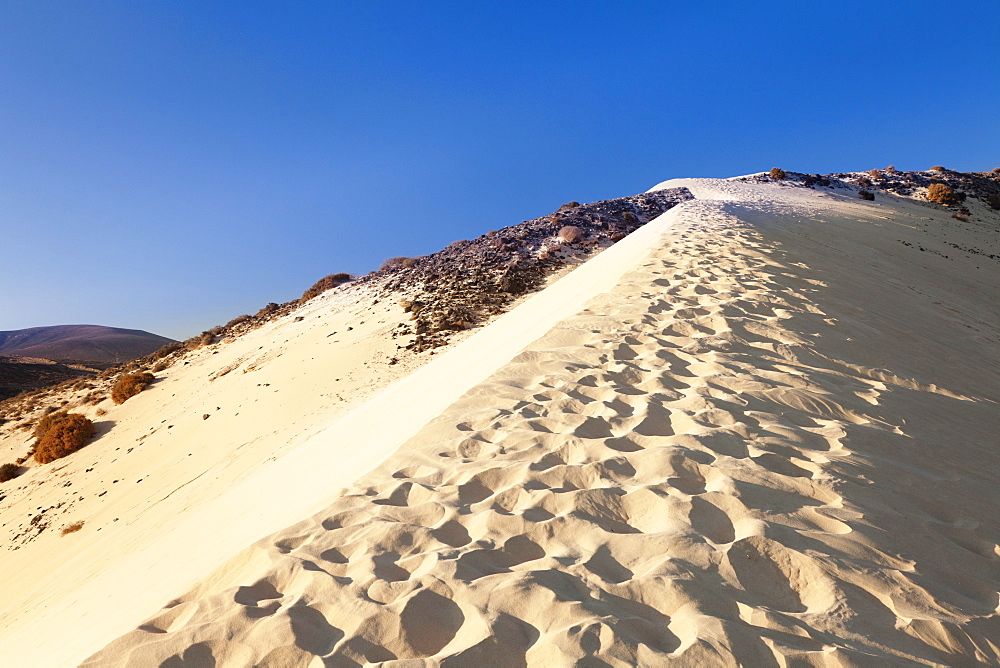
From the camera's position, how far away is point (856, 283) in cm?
776

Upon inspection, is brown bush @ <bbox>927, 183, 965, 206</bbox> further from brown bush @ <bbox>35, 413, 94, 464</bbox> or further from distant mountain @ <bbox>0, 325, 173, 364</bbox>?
distant mountain @ <bbox>0, 325, 173, 364</bbox>

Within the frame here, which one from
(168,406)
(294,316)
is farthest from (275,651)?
(294,316)

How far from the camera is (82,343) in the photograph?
2466 inches

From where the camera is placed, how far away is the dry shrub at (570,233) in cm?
1883

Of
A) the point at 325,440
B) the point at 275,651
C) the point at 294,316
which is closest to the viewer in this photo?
the point at 275,651

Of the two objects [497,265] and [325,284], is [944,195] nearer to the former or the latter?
[497,265]

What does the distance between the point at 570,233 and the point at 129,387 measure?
50.6 feet

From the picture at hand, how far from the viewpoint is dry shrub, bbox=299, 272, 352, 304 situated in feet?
71.0

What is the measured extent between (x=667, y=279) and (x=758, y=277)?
1.33m

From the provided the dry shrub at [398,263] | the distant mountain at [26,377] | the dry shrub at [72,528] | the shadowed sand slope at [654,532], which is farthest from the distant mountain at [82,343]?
the shadowed sand slope at [654,532]

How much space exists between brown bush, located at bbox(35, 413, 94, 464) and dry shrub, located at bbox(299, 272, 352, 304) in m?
10.4

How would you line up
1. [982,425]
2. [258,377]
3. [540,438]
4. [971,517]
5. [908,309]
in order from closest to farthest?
[971,517], [540,438], [982,425], [908,309], [258,377]

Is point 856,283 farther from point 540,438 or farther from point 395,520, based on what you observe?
point 395,520

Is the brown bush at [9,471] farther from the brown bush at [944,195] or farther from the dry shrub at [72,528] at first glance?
the brown bush at [944,195]
